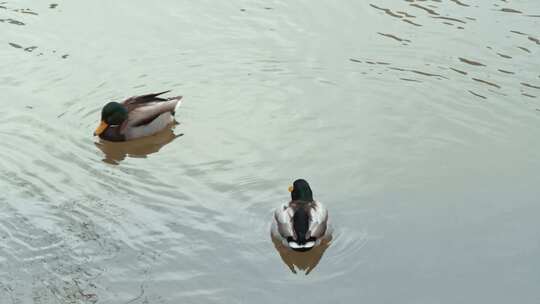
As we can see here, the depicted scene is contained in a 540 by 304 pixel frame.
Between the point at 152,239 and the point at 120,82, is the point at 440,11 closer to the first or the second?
the point at 120,82

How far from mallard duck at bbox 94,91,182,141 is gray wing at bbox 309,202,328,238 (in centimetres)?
392

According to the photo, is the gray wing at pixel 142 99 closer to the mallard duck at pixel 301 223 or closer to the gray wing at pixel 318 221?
the mallard duck at pixel 301 223

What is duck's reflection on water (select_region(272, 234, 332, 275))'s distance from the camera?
32.8 ft

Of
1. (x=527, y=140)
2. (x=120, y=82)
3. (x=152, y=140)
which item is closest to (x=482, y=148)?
(x=527, y=140)

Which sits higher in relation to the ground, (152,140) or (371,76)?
(371,76)

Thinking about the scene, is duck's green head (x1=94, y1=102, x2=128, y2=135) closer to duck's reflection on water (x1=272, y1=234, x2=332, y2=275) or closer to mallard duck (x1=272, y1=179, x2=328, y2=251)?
mallard duck (x1=272, y1=179, x2=328, y2=251)

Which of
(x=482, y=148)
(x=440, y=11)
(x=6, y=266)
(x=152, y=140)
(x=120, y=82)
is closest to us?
(x=6, y=266)

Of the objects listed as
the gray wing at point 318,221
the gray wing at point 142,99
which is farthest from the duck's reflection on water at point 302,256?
the gray wing at point 142,99

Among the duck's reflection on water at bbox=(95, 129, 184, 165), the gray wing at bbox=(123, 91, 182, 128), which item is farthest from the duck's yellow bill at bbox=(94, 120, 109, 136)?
the gray wing at bbox=(123, 91, 182, 128)

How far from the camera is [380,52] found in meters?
15.2

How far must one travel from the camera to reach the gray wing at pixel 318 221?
10039mm

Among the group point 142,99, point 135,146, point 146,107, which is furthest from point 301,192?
point 142,99

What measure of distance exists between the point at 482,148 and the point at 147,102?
16.2 ft

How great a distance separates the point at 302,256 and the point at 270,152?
8.06 feet
